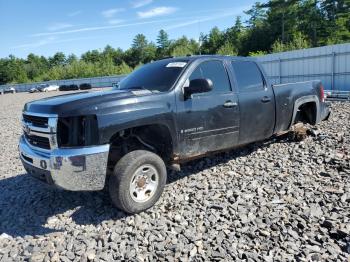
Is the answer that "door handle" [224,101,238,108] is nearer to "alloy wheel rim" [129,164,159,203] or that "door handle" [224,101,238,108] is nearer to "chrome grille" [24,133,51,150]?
"alloy wheel rim" [129,164,159,203]

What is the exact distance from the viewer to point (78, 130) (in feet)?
13.2

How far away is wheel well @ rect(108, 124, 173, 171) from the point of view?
4633mm

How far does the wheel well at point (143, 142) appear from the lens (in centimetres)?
463

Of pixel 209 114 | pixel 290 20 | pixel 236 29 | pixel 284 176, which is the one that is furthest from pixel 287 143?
pixel 236 29

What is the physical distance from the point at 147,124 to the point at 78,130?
850 millimetres

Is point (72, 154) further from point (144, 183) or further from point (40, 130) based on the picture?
point (144, 183)

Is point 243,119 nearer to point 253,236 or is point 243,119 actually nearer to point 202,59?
point 202,59

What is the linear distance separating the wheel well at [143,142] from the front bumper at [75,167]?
55cm

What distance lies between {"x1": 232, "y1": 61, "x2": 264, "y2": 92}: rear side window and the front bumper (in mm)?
2730

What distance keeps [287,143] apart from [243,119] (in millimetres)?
2009


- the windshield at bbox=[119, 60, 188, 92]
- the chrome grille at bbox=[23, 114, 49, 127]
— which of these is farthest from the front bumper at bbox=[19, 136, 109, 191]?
the windshield at bbox=[119, 60, 188, 92]

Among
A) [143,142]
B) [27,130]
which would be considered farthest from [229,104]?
[27,130]

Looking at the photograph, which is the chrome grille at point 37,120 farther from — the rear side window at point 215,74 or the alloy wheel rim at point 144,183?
the rear side window at point 215,74

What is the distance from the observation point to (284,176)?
547cm
